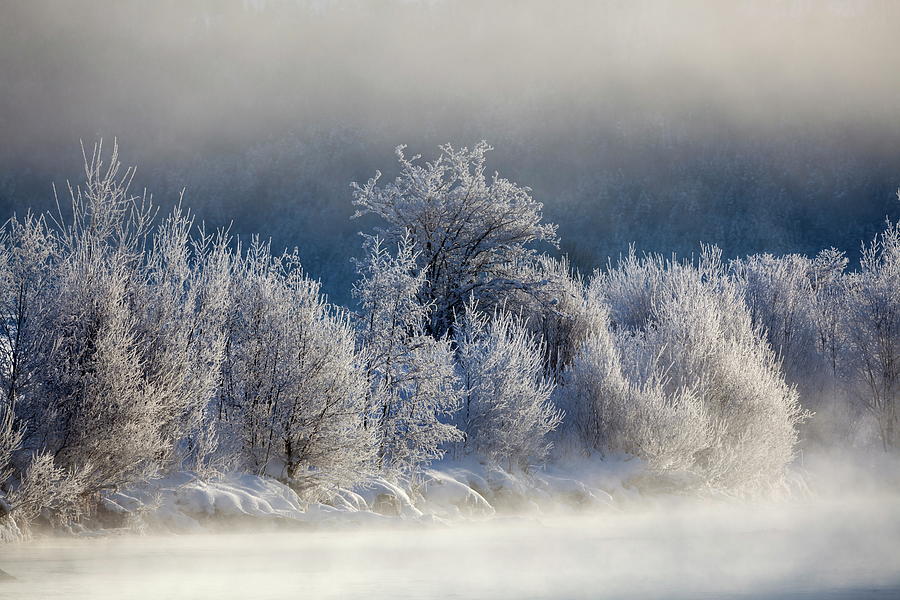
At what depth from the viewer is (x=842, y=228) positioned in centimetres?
15438

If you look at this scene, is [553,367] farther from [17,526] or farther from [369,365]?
[17,526]

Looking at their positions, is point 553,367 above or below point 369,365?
above

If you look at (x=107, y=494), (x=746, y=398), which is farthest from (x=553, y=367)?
(x=107, y=494)

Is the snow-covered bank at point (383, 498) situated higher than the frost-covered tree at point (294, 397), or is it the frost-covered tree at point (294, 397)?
the frost-covered tree at point (294, 397)

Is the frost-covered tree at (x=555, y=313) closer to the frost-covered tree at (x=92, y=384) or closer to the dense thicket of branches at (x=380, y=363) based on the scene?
the dense thicket of branches at (x=380, y=363)

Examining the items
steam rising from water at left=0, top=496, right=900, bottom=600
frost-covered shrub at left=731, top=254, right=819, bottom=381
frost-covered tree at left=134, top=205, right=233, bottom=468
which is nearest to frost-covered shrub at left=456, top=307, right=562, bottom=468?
steam rising from water at left=0, top=496, right=900, bottom=600

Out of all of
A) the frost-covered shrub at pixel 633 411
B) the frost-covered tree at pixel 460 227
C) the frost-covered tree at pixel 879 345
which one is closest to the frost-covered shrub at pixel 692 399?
the frost-covered shrub at pixel 633 411

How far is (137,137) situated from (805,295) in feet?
510

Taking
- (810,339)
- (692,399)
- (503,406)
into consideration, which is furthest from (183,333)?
(810,339)

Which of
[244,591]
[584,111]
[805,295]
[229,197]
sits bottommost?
[244,591]

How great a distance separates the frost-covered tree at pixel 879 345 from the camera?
36.4m

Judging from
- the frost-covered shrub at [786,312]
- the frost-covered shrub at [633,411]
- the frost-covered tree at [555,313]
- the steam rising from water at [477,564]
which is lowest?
the steam rising from water at [477,564]

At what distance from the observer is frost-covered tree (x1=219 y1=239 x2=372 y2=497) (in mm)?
18984

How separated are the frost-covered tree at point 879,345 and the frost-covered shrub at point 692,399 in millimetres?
7154
